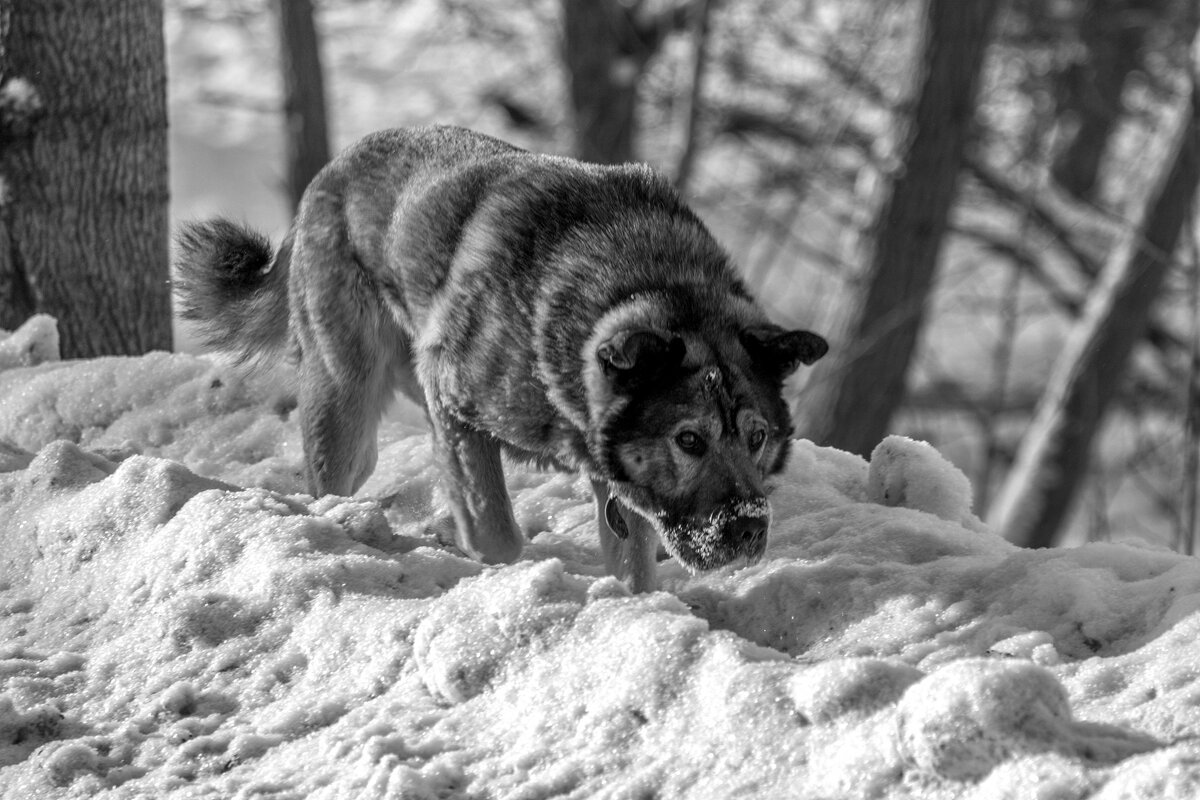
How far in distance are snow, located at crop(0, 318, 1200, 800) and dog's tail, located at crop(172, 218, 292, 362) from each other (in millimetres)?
998

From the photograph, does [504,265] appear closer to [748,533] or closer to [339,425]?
[339,425]

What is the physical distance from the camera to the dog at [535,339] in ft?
14.3

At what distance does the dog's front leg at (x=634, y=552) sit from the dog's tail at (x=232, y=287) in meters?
1.92

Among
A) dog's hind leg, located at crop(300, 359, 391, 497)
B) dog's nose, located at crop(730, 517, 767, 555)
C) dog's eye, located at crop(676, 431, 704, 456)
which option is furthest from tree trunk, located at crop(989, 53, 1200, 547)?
dog's nose, located at crop(730, 517, 767, 555)

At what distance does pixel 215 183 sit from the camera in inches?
772

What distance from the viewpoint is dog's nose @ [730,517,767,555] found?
413 centimetres

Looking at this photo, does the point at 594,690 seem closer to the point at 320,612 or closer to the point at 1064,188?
the point at 320,612

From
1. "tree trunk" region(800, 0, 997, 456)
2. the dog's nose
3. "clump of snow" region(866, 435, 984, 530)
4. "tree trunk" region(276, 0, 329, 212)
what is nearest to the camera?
the dog's nose

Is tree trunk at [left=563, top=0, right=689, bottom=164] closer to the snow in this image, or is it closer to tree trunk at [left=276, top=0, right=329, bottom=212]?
tree trunk at [left=276, top=0, right=329, bottom=212]

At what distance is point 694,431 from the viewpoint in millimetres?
4320

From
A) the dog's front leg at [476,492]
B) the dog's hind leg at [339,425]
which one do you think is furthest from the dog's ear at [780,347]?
the dog's hind leg at [339,425]

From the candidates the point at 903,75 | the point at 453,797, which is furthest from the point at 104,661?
the point at 903,75

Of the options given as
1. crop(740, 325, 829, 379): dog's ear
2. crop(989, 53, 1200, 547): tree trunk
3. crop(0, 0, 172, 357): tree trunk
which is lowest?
crop(989, 53, 1200, 547): tree trunk

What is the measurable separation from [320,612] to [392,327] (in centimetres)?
203
